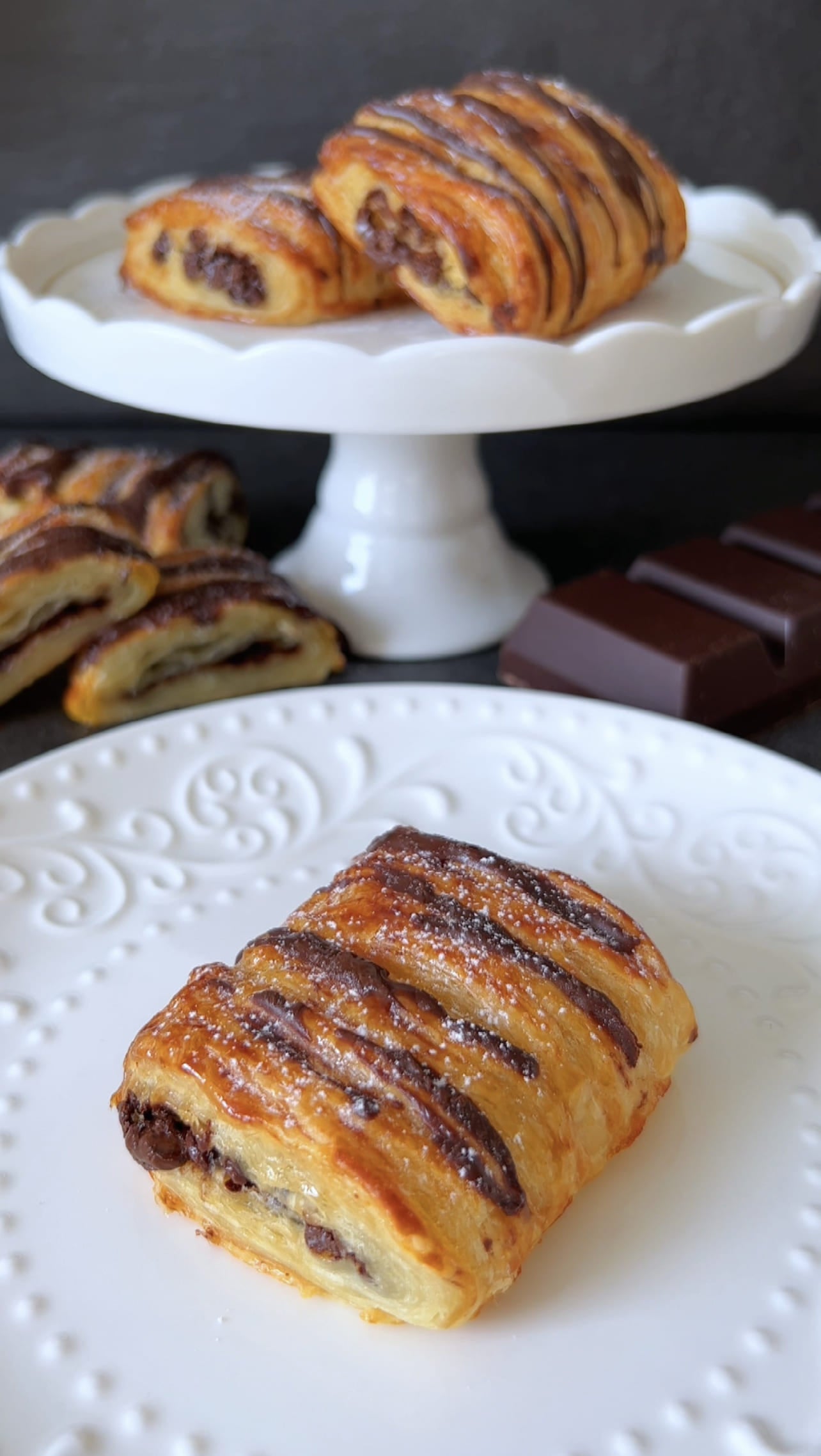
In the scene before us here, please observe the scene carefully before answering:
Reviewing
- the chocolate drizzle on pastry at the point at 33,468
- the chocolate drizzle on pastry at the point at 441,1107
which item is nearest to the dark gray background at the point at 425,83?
the chocolate drizzle on pastry at the point at 33,468

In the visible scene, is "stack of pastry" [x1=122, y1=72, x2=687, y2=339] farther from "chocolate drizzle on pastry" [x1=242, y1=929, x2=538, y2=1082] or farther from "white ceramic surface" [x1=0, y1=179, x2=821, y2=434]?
"chocolate drizzle on pastry" [x1=242, y1=929, x2=538, y2=1082]

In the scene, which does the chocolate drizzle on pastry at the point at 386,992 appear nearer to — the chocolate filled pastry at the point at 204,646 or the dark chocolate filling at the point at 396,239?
the chocolate filled pastry at the point at 204,646

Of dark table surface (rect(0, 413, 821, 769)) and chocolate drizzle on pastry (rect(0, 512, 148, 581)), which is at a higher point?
chocolate drizzle on pastry (rect(0, 512, 148, 581))

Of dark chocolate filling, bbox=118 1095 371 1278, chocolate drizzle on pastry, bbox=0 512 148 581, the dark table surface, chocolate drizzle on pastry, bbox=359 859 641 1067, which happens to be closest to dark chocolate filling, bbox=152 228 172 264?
chocolate drizzle on pastry, bbox=0 512 148 581

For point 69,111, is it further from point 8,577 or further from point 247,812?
point 247,812

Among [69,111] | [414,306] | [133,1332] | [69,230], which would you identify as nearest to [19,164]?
[69,111]

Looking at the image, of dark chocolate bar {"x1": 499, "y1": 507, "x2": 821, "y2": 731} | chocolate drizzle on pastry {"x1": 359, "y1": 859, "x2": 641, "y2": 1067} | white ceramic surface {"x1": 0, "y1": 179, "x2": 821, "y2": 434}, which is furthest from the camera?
dark chocolate bar {"x1": 499, "y1": 507, "x2": 821, "y2": 731}

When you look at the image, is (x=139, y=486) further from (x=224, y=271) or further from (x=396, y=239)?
(x=396, y=239)
